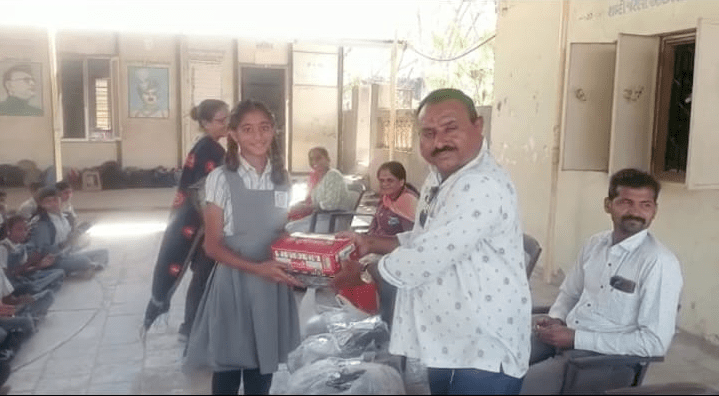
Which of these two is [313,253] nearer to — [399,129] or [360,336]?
[360,336]

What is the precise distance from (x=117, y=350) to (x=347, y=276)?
2.39 metres

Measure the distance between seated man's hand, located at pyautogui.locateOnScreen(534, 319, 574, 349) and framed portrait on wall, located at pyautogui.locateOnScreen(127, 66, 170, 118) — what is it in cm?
1203

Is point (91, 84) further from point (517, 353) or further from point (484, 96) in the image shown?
point (517, 353)

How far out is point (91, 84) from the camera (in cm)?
1321

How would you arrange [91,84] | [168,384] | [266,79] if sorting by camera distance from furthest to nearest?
[266,79], [91,84], [168,384]

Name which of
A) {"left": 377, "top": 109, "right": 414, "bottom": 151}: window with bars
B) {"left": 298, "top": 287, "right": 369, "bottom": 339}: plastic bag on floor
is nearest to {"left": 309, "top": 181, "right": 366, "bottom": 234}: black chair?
{"left": 298, "top": 287, "right": 369, "bottom": 339}: plastic bag on floor

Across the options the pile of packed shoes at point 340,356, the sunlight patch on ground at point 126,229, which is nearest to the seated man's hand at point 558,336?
the pile of packed shoes at point 340,356

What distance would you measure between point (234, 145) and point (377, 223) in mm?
2505

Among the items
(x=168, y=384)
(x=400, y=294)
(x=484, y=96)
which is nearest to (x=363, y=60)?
(x=484, y=96)

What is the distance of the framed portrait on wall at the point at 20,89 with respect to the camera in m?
11.9

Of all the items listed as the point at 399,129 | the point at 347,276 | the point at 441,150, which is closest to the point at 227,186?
the point at 347,276

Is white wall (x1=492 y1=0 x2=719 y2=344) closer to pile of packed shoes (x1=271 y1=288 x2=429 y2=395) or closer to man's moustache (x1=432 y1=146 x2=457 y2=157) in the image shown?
pile of packed shoes (x1=271 y1=288 x2=429 y2=395)

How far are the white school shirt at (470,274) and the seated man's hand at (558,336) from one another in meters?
0.71

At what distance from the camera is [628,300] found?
2.53 meters
